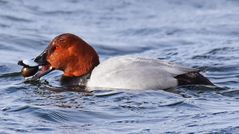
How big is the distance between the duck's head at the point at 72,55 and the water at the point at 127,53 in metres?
0.31

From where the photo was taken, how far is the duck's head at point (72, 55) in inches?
409

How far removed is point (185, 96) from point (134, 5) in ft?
28.0

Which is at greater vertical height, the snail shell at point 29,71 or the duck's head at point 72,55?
the duck's head at point 72,55

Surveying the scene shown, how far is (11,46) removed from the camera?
1370 cm

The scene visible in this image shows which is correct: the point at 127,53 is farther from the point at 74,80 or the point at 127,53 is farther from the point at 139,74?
the point at 139,74

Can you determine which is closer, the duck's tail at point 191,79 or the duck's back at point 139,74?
the duck's back at point 139,74

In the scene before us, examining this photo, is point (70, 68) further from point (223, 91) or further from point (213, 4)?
point (213, 4)

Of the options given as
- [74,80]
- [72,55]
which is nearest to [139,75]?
[74,80]

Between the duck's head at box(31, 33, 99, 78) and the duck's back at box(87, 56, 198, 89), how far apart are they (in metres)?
0.68

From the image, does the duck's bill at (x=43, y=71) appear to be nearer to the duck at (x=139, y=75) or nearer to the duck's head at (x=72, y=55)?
the duck's head at (x=72, y=55)

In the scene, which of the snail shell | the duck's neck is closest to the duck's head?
the duck's neck

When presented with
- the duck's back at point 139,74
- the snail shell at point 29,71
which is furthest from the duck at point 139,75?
the snail shell at point 29,71

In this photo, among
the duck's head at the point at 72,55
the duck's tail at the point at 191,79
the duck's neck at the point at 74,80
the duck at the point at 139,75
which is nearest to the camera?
the duck at the point at 139,75

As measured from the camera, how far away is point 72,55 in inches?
412
